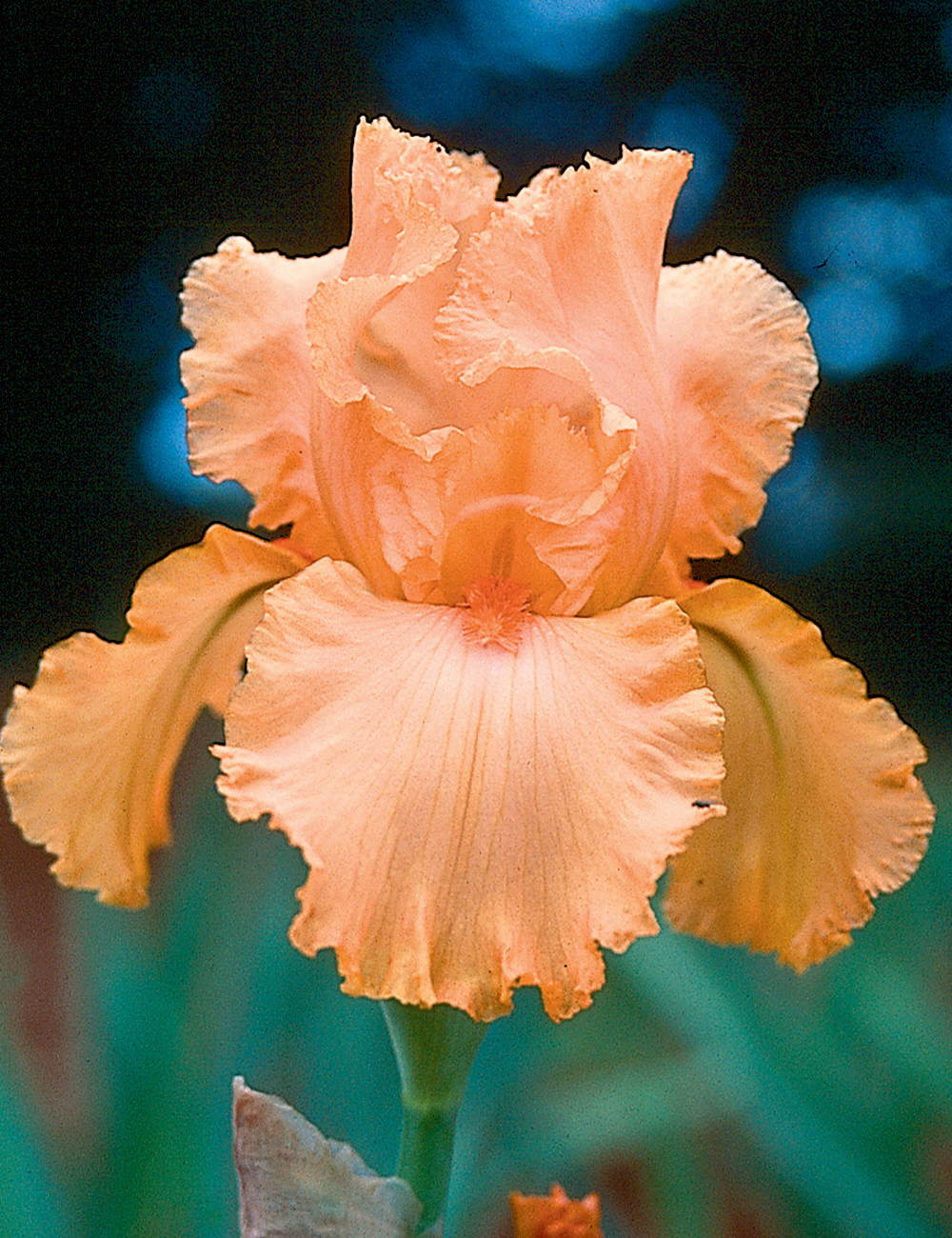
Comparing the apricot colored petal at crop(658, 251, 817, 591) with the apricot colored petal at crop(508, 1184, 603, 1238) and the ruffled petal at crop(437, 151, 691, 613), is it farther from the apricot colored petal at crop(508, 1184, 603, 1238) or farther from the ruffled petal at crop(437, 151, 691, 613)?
the apricot colored petal at crop(508, 1184, 603, 1238)

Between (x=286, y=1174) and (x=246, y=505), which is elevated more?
(x=246, y=505)

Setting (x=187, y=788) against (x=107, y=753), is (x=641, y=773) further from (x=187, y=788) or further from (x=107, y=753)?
(x=187, y=788)

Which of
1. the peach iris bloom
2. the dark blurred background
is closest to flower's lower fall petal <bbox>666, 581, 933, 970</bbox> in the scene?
the peach iris bloom

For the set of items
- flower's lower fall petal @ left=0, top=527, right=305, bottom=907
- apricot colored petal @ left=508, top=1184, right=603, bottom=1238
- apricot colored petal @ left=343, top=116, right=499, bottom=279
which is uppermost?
apricot colored petal @ left=343, top=116, right=499, bottom=279

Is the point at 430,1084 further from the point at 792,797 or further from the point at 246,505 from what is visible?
the point at 246,505

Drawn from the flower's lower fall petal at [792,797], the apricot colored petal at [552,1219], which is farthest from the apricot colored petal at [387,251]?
the apricot colored petal at [552,1219]

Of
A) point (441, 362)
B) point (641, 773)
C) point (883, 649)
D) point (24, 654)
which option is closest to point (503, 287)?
point (441, 362)

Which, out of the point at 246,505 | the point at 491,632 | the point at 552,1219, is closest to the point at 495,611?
the point at 491,632
